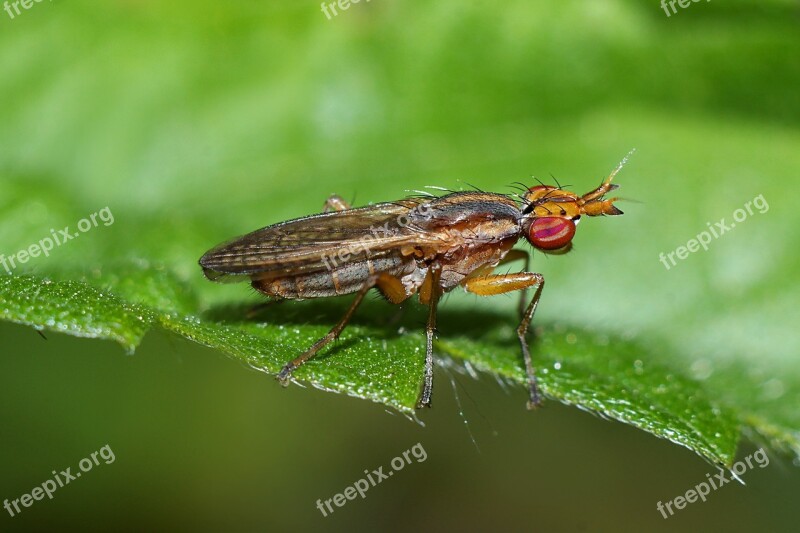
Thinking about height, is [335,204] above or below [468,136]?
below

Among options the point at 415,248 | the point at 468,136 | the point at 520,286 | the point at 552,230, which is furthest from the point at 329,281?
the point at 468,136

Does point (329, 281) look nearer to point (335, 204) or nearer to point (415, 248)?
point (415, 248)

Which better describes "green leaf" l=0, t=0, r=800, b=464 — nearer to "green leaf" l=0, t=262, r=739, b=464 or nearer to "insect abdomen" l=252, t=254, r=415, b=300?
"green leaf" l=0, t=262, r=739, b=464

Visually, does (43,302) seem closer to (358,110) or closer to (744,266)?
(358,110)

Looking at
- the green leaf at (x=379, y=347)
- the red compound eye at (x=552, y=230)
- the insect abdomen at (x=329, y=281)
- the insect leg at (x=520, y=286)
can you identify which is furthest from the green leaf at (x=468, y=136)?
the red compound eye at (x=552, y=230)

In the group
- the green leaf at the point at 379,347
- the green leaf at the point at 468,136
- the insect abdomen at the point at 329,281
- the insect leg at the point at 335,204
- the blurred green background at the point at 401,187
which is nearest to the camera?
the green leaf at the point at 379,347

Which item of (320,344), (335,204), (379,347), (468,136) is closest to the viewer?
(320,344)

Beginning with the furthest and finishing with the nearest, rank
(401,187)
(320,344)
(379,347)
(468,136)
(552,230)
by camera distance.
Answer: (468,136)
(401,187)
(552,230)
(379,347)
(320,344)

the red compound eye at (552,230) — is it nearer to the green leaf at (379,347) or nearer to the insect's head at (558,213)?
the insect's head at (558,213)
